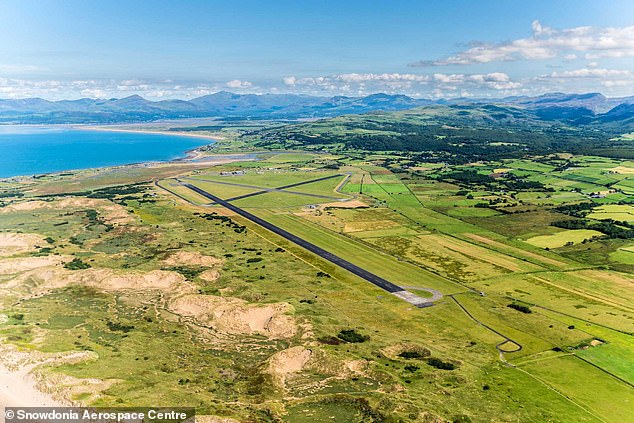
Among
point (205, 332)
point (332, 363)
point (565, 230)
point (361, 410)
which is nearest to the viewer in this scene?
point (361, 410)

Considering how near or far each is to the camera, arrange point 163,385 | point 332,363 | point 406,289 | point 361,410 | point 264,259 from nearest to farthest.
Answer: point 361,410 → point 163,385 → point 332,363 → point 406,289 → point 264,259

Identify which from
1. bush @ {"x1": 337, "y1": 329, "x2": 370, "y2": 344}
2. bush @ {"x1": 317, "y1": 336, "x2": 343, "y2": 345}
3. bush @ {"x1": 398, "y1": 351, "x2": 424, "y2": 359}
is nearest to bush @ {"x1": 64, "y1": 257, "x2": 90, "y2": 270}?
bush @ {"x1": 317, "y1": 336, "x2": 343, "y2": 345}

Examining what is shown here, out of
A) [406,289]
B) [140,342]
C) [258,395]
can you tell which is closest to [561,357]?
[406,289]

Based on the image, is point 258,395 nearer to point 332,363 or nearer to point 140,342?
point 332,363

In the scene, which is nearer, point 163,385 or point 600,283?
point 163,385

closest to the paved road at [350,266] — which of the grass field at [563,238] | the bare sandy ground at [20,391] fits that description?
the grass field at [563,238]

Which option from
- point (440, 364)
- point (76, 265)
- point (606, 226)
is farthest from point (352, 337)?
point (606, 226)

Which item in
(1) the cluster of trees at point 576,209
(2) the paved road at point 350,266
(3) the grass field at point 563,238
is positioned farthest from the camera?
(1) the cluster of trees at point 576,209

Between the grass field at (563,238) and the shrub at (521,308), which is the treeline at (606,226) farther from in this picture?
the shrub at (521,308)

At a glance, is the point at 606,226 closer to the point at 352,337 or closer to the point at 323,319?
the point at 323,319
